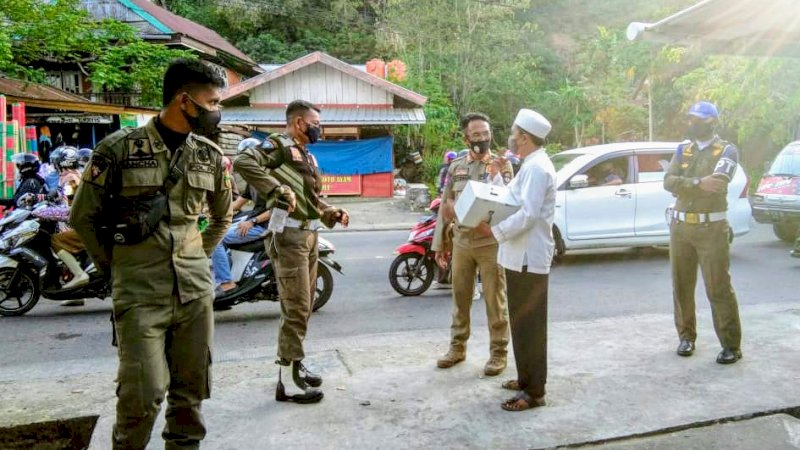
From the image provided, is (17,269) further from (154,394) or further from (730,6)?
(730,6)

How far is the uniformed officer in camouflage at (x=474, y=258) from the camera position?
4.45 meters

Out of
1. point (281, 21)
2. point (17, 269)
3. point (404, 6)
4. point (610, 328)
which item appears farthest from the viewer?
point (281, 21)

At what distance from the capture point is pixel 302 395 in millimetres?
3971

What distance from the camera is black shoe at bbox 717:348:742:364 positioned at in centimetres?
458

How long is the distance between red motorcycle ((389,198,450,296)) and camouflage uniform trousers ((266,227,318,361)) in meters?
3.53

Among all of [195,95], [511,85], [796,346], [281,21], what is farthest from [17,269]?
[281,21]

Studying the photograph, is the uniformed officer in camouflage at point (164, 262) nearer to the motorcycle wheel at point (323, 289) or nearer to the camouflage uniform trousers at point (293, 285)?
the camouflage uniform trousers at point (293, 285)

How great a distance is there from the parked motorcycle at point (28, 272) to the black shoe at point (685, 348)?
5.23 metres

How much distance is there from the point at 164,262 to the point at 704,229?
12.1 ft

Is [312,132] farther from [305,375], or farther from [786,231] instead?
[786,231]

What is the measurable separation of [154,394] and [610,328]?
162 inches

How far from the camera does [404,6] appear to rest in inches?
1085

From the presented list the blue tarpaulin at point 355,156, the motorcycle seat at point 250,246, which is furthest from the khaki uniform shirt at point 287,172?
the blue tarpaulin at point 355,156

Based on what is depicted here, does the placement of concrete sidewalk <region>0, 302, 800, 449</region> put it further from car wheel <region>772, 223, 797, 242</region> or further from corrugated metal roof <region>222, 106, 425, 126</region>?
corrugated metal roof <region>222, 106, 425, 126</region>
